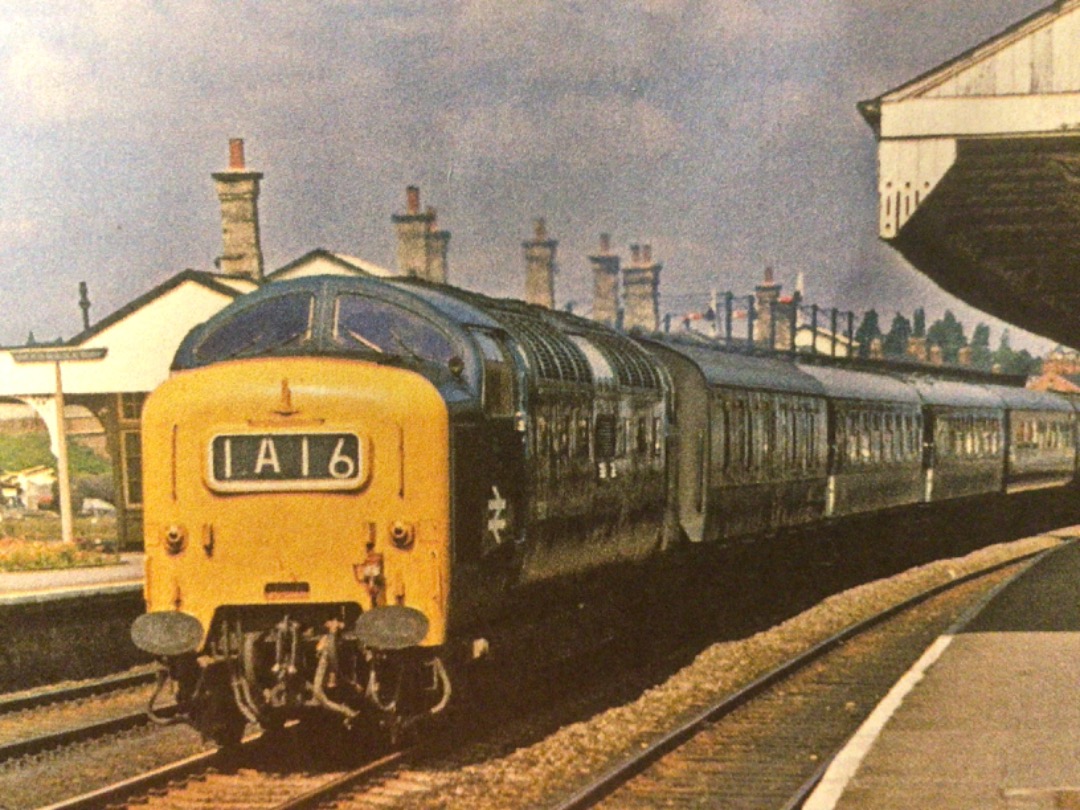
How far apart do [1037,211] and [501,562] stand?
14.2m

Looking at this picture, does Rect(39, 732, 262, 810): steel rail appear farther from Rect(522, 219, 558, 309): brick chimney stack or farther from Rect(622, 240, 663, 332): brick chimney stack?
Rect(622, 240, 663, 332): brick chimney stack

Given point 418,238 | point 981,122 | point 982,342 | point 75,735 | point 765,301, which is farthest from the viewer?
point 982,342

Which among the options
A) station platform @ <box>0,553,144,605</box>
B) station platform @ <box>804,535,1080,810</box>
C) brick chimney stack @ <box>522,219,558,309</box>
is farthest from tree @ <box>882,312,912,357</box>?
station platform @ <box>804,535,1080,810</box>

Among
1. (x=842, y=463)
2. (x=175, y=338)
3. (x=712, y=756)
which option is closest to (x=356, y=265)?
(x=175, y=338)

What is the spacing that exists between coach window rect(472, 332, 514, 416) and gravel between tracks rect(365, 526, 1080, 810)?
2.17 m

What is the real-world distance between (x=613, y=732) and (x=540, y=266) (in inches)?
1628

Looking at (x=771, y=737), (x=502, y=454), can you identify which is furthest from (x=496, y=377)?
(x=771, y=737)

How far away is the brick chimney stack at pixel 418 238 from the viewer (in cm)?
4375

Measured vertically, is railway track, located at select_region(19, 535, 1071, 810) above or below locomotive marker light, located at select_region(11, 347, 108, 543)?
below

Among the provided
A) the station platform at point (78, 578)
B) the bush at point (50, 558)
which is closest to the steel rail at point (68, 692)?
the station platform at point (78, 578)

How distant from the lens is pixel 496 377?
432 inches

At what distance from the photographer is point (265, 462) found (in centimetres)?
1012

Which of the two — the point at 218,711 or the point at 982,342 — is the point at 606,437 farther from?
the point at 982,342

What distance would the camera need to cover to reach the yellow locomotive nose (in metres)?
9.99
